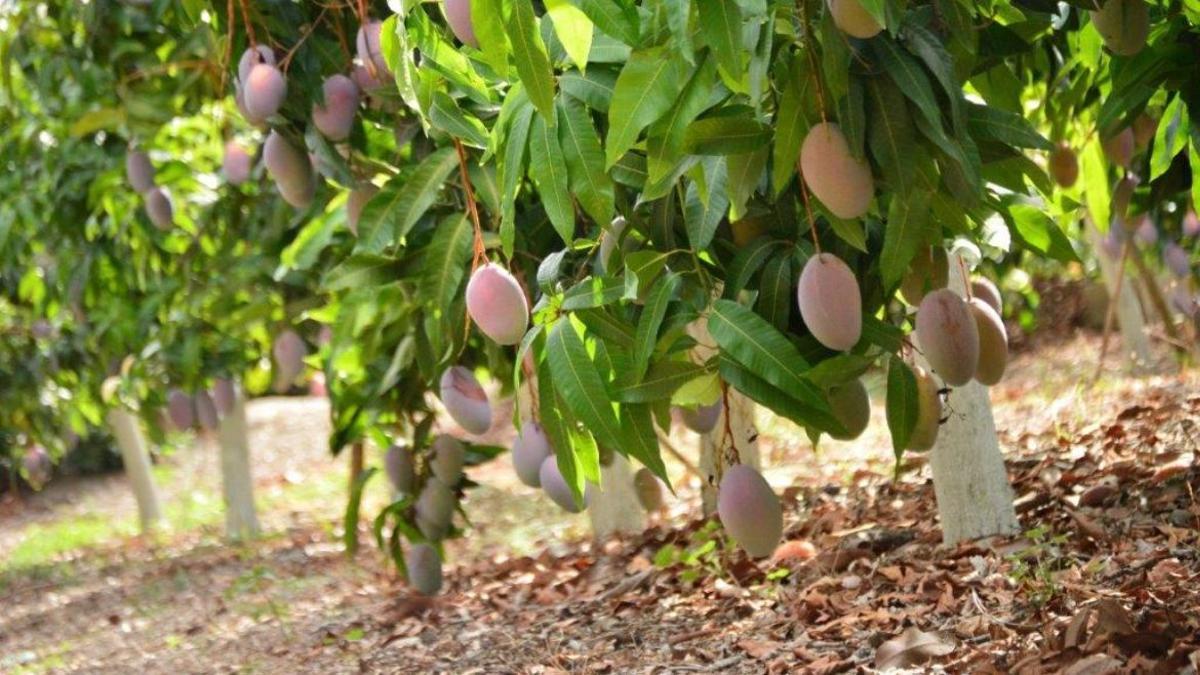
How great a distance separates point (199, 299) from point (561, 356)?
91.1 inches

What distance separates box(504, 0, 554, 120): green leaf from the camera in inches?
51.1

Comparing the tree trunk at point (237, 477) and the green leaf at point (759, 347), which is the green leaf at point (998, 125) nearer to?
the green leaf at point (759, 347)

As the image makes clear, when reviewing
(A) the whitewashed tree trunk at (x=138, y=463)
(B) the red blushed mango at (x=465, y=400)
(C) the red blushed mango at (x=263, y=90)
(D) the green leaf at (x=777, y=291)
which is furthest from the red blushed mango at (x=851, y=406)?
(A) the whitewashed tree trunk at (x=138, y=463)

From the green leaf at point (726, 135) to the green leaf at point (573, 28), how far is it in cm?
16

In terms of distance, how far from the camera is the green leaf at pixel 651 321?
5.04ft

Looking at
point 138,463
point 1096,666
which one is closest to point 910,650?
point 1096,666

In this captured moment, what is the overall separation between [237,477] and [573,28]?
411 centimetres

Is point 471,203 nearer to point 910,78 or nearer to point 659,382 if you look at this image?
point 659,382

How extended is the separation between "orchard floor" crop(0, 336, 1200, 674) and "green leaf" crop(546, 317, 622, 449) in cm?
52

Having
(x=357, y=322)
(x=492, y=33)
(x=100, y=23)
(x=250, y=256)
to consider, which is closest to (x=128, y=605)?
(x=250, y=256)

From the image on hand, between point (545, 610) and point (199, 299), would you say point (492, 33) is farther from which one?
point (199, 299)

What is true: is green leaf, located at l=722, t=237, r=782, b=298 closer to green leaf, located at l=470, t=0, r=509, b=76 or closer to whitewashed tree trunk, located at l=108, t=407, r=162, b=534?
green leaf, located at l=470, t=0, r=509, b=76

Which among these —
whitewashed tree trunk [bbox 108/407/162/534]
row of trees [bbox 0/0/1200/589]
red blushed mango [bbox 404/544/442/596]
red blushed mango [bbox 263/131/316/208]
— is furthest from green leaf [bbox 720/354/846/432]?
whitewashed tree trunk [bbox 108/407/162/534]

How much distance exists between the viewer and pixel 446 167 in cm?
203
